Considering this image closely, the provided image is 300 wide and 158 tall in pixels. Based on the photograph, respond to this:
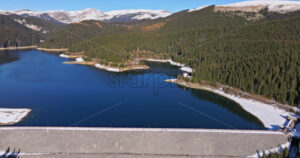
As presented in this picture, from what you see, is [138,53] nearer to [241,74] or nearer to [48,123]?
[241,74]

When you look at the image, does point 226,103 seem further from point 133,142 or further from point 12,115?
point 12,115

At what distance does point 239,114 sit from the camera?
175 feet

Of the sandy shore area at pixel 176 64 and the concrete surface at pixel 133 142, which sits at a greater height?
the sandy shore area at pixel 176 64

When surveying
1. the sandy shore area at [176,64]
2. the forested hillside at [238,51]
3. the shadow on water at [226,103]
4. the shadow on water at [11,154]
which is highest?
the forested hillside at [238,51]

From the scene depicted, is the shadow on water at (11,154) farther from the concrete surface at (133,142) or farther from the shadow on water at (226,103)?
the shadow on water at (226,103)

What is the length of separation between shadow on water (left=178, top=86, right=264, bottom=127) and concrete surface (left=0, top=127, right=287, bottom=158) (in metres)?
13.9

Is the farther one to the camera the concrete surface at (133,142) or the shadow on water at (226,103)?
the shadow on water at (226,103)

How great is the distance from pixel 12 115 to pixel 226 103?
51.9 metres

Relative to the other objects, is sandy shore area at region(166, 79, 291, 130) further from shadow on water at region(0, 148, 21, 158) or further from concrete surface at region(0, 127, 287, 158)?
shadow on water at region(0, 148, 21, 158)

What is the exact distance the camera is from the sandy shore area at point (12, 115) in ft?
153

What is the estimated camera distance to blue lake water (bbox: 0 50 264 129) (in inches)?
1887

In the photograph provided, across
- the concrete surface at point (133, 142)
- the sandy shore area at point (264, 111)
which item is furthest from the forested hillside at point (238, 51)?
the concrete surface at point (133, 142)

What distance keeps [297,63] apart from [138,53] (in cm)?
10085

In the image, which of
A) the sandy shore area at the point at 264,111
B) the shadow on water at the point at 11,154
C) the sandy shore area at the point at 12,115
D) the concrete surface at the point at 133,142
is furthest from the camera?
the sandy shore area at the point at 264,111
